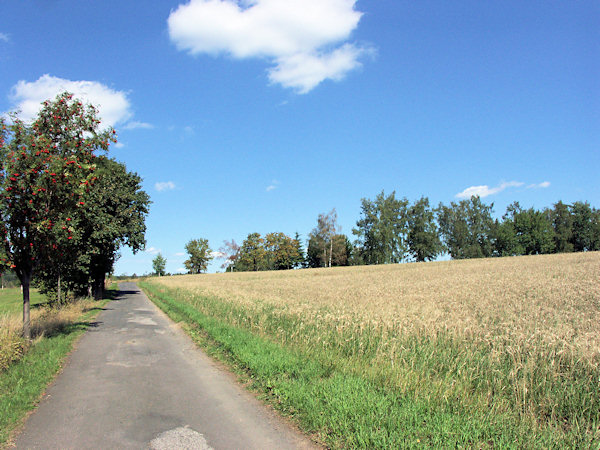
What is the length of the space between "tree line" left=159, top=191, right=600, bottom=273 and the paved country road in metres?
71.6

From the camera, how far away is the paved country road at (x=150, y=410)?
4480mm

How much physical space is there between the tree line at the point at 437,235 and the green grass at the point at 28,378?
70357mm

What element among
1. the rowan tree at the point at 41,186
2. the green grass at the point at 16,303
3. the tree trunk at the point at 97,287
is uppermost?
the rowan tree at the point at 41,186

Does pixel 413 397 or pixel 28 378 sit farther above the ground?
pixel 413 397

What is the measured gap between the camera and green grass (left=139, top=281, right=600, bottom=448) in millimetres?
4133

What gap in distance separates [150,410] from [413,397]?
4169mm

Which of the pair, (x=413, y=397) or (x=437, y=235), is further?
(x=437, y=235)

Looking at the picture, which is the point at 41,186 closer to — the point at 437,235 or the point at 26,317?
the point at 26,317

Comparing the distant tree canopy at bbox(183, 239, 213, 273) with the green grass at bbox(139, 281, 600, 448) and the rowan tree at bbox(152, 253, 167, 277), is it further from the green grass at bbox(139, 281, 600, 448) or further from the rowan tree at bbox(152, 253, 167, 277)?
the green grass at bbox(139, 281, 600, 448)

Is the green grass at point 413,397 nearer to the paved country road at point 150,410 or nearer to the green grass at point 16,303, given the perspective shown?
the paved country road at point 150,410

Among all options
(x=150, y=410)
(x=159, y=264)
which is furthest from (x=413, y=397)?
(x=159, y=264)

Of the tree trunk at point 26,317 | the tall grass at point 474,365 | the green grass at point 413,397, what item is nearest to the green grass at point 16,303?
the tree trunk at point 26,317

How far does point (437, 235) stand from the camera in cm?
8419

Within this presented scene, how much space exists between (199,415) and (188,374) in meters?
2.42
